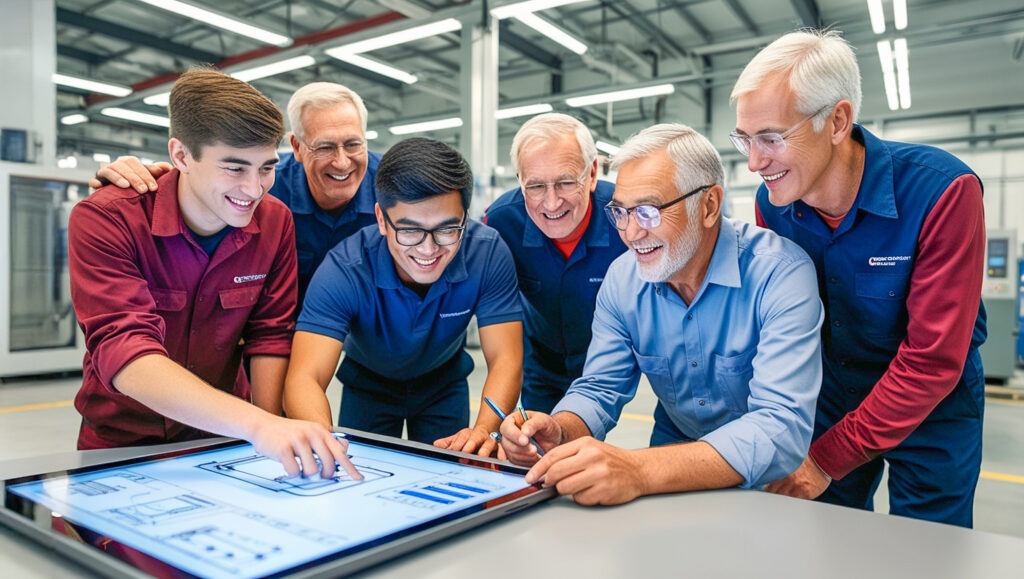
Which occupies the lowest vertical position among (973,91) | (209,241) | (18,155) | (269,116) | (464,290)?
(464,290)

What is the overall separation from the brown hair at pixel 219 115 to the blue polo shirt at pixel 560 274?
3.14 ft

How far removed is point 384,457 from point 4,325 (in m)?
5.92

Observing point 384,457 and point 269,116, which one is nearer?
point 384,457

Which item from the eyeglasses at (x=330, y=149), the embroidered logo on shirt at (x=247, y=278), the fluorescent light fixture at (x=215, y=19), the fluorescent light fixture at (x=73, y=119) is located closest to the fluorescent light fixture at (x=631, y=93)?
the fluorescent light fixture at (x=215, y=19)

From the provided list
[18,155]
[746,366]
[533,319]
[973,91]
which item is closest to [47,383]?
[18,155]

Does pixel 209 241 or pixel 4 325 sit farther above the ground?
pixel 209 241

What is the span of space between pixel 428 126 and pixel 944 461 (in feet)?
36.7

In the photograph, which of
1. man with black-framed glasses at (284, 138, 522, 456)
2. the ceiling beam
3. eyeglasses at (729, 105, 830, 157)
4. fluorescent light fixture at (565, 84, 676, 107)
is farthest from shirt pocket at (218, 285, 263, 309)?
the ceiling beam

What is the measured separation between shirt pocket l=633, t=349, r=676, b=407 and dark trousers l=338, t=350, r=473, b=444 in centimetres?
71

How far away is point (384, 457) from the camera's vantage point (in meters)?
1.23

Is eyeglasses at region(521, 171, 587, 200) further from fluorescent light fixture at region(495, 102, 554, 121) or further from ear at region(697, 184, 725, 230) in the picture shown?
fluorescent light fixture at region(495, 102, 554, 121)

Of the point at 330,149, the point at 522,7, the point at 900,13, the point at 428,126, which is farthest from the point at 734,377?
the point at 428,126

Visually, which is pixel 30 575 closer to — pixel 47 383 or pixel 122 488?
pixel 122 488

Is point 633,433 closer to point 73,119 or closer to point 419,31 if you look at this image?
point 419,31
